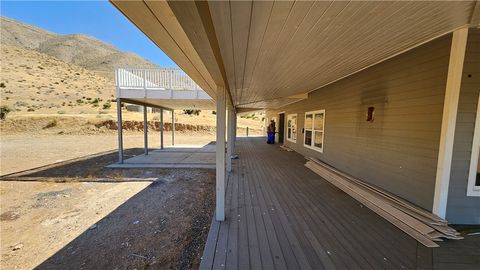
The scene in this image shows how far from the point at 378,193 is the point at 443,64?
2321 mm

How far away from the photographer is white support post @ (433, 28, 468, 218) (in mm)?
2496

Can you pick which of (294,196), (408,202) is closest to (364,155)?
(408,202)

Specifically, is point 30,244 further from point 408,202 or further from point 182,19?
point 408,202

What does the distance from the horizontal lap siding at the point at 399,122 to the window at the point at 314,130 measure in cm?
149

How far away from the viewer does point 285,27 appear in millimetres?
1974

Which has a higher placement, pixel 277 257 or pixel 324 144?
pixel 324 144

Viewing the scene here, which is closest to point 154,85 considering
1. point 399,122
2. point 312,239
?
point 312,239

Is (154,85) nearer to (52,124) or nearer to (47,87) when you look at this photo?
(52,124)

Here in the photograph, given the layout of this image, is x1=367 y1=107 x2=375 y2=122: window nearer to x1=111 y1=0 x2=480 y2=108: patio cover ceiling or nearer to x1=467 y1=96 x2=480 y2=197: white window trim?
x1=111 y1=0 x2=480 y2=108: patio cover ceiling

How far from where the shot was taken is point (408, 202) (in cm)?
310

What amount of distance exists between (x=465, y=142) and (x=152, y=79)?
8.80 meters

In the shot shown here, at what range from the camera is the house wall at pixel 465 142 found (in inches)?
100

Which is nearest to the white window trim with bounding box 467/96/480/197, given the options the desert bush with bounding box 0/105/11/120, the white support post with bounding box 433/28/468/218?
the white support post with bounding box 433/28/468/218

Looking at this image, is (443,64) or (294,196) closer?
(443,64)
